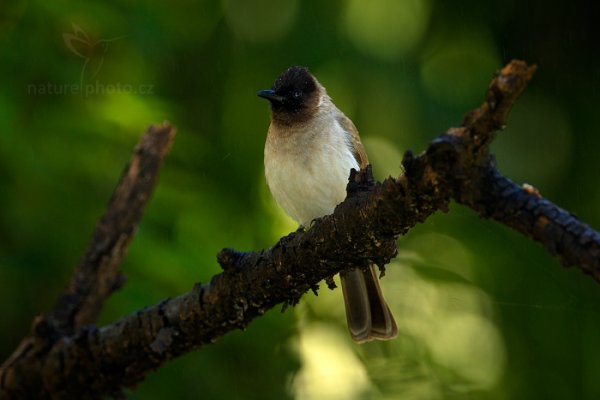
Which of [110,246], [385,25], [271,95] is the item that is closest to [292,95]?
[271,95]

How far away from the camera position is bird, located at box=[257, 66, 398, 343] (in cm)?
569

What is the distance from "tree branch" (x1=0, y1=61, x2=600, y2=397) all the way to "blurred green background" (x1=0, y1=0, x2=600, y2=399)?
88cm

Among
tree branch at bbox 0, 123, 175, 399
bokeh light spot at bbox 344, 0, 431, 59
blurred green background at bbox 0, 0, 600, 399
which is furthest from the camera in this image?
bokeh light spot at bbox 344, 0, 431, 59

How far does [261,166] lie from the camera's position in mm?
6410

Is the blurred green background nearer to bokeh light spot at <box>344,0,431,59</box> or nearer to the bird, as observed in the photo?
bokeh light spot at <box>344,0,431,59</box>

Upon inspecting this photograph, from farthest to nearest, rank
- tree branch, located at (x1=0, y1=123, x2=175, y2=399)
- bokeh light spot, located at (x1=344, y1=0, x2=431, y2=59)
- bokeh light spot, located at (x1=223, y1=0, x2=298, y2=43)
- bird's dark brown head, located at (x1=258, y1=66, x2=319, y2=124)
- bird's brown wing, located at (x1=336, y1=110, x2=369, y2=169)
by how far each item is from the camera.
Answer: bokeh light spot, located at (x1=223, y1=0, x2=298, y2=43)
bokeh light spot, located at (x1=344, y1=0, x2=431, y2=59)
bird's dark brown head, located at (x1=258, y1=66, x2=319, y2=124)
bird's brown wing, located at (x1=336, y1=110, x2=369, y2=169)
tree branch, located at (x1=0, y1=123, x2=175, y2=399)

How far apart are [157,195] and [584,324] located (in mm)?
2900

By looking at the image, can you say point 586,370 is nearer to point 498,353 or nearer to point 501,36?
Answer: point 498,353

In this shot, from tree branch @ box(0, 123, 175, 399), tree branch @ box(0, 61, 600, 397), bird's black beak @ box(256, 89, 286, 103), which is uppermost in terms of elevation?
bird's black beak @ box(256, 89, 286, 103)

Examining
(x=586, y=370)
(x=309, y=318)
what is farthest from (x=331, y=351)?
(x=586, y=370)

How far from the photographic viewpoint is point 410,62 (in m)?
6.44

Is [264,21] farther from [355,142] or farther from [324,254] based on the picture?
[324,254]

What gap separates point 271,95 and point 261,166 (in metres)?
0.57

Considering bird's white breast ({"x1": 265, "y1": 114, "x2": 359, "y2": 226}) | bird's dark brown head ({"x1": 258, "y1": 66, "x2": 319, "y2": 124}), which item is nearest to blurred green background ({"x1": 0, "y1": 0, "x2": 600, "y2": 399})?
bird's dark brown head ({"x1": 258, "y1": 66, "x2": 319, "y2": 124})
